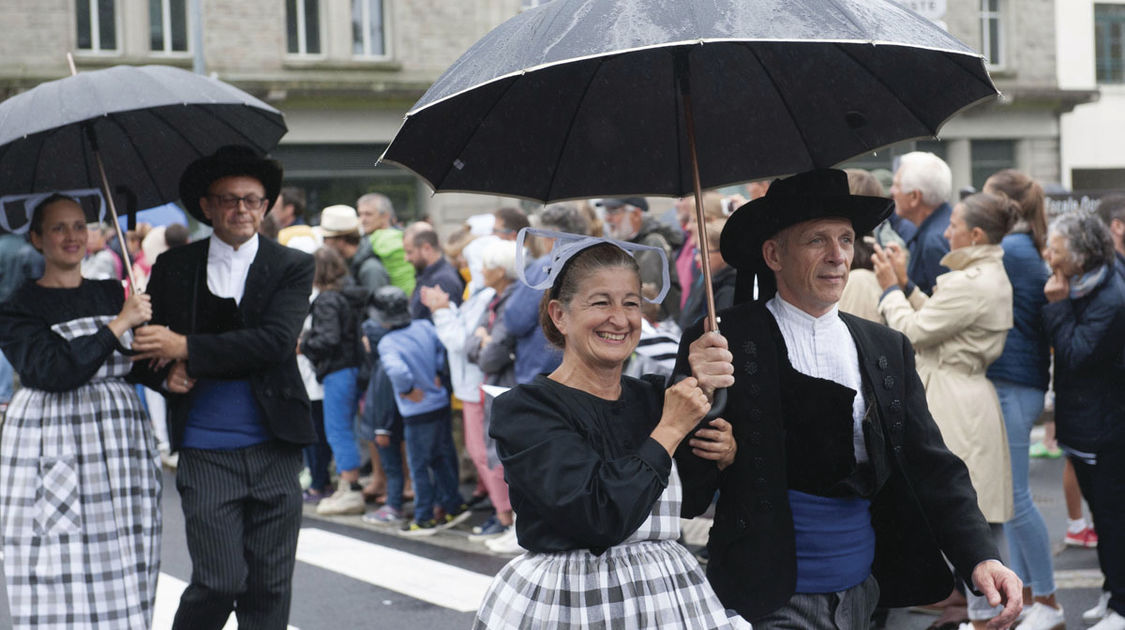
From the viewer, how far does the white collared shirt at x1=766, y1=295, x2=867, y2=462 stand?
11.5ft

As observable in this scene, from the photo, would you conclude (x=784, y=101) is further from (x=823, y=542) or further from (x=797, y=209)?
(x=823, y=542)

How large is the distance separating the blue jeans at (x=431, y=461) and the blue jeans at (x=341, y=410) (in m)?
0.88

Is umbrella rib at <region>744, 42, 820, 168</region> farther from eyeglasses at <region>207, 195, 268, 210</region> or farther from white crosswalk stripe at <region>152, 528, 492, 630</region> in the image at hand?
white crosswalk stripe at <region>152, 528, 492, 630</region>

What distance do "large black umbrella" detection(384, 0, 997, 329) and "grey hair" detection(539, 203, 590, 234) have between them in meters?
4.42

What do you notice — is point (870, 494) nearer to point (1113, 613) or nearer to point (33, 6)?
point (1113, 613)

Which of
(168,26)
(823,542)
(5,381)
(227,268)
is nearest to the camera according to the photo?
(823,542)

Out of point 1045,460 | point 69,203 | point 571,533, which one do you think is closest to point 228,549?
point 69,203

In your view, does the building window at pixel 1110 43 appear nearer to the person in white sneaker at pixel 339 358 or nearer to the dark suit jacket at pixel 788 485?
the person in white sneaker at pixel 339 358

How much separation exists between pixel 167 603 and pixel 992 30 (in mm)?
25018

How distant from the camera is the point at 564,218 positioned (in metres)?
8.30

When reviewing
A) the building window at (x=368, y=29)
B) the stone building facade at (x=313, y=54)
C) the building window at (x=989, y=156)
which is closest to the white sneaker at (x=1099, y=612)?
the stone building facade at (x=313, y=54)

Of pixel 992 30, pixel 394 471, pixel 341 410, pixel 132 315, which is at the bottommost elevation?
pixel 394 471

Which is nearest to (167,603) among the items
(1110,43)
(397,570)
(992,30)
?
(397,570)

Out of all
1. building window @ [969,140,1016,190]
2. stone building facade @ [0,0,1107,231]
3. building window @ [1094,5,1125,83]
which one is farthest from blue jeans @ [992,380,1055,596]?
building window @ [1094,5,1125,83]
